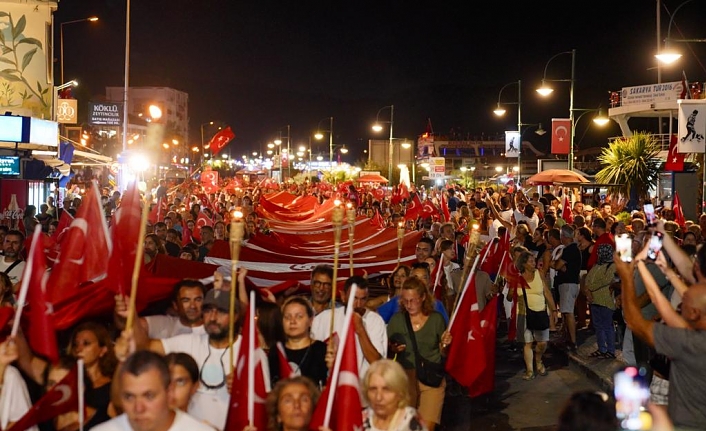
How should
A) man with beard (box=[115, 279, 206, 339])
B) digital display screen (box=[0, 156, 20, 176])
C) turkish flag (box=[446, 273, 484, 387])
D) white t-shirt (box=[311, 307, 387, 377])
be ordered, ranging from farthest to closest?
digital display screen (box=[0, 156, 20, 176]) → turkish flag (box=[446, 273, 484, 387]) → white t-shirt (box=[311, 307, 387, 377]) → man with beard (box=[115, 279, 206, 339])

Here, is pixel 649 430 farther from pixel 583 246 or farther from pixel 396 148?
pixel 396 148

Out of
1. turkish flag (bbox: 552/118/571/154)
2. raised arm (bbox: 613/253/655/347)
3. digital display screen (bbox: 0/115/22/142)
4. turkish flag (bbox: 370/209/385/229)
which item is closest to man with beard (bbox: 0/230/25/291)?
raised arm (bbox: 613/253/655/347)

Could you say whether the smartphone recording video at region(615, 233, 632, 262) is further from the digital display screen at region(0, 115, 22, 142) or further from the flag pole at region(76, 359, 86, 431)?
the digital display screen at region(0, 115, 22, 142)

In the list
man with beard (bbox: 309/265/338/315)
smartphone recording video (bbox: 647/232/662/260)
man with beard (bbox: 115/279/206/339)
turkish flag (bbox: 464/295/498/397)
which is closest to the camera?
Answer: smartphone recording video (bbox: 647/232/662/260)

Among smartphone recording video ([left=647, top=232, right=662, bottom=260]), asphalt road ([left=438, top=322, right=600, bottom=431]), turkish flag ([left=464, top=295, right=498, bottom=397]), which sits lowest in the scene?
asphalt road ([left=438, top=322, right=600, bottom=431])

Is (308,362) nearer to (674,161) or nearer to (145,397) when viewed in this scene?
(145,397)

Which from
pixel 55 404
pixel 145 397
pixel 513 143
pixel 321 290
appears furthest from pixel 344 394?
pixel 513 143

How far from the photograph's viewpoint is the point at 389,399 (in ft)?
16.3

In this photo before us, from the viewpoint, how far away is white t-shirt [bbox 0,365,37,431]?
4953 millimetres

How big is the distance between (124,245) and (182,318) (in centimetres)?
76

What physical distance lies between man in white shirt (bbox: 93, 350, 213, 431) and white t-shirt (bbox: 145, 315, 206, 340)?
6.35ft

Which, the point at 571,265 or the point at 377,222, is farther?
the point at 377,222

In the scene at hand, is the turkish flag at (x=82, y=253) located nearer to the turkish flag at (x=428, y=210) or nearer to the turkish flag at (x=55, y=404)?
the turkish flag at (x=55, y=404)

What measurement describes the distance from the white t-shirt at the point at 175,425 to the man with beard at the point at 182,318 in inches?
70.5
